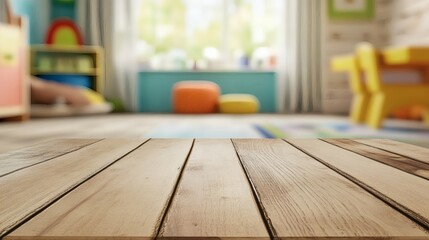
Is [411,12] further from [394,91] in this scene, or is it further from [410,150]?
[410,150]

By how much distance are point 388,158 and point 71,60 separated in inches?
186

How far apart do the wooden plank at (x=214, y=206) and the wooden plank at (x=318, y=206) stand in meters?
0.02

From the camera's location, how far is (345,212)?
0.56 m

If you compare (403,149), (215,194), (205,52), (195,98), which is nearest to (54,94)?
(195,98)

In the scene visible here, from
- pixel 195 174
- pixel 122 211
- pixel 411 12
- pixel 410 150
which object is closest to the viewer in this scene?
pixel 122 211

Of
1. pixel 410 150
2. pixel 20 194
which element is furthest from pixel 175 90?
pixel 20 194

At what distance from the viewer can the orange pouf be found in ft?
17.0

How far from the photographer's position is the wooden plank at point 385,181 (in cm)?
58

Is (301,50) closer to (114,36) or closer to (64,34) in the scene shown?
(114,36)

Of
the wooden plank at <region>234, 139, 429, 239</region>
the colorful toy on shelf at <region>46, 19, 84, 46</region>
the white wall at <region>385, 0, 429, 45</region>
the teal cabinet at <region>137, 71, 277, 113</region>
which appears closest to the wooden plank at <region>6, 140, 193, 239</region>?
the wooden plank at <region>234, 139, 429, 239</region>

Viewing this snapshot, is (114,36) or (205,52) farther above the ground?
(114,36)

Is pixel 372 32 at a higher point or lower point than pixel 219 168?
higher

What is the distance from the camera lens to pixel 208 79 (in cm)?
583

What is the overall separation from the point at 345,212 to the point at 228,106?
179 inches
